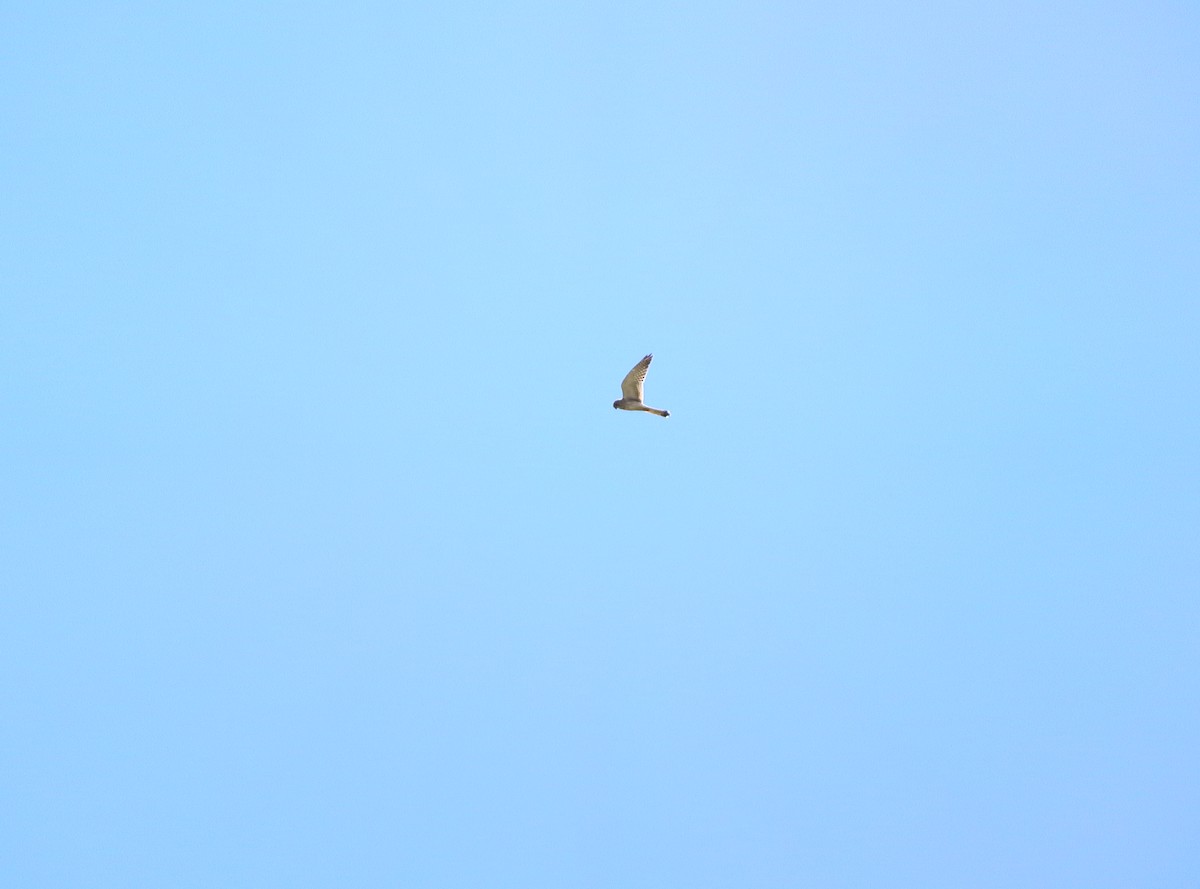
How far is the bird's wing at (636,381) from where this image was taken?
238 ft

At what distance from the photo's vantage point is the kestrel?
238 feet

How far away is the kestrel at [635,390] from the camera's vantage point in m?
72.5

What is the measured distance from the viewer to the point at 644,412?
73.2m

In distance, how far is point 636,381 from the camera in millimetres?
72625

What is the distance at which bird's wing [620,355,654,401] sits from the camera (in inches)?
2852

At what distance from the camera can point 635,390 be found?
239 feet

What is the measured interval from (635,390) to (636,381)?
27 centimetres
